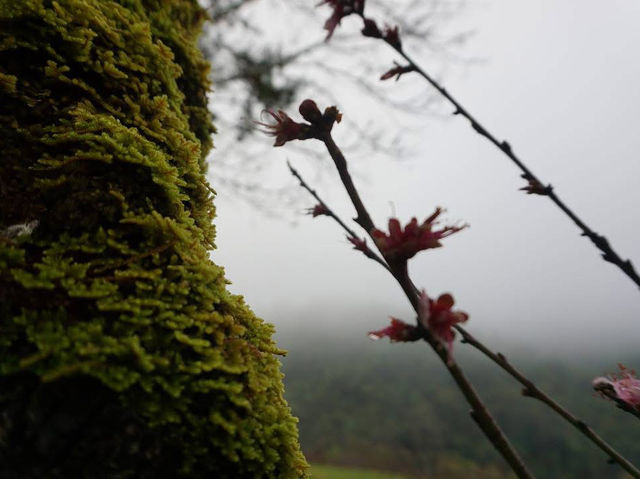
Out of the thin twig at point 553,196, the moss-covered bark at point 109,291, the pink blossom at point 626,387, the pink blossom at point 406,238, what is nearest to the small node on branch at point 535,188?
the thin twig at point 553,196

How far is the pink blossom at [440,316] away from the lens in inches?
21.7

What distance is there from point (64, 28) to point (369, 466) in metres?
17.0

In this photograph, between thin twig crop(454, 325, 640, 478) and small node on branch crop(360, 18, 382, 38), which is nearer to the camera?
thin twig crop(454, 325, 640, 478)

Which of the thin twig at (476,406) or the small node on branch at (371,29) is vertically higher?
the small node on branch at (371,29)

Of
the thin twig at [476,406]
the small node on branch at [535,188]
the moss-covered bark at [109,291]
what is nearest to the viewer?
the thin twig at [476,406]

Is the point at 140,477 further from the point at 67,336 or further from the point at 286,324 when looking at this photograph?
the point at 286,324

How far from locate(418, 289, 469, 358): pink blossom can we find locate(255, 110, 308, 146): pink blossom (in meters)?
0.39

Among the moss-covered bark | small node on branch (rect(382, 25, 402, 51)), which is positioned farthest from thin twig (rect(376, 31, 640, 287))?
the moss-covered bark

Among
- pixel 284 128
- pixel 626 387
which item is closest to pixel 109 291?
pixel 284 128

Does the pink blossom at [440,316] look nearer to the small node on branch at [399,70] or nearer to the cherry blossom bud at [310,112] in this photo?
the cherry blossom bud at [310,112]

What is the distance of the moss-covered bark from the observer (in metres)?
0.67

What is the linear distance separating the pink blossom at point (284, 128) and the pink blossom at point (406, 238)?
28 centimetres

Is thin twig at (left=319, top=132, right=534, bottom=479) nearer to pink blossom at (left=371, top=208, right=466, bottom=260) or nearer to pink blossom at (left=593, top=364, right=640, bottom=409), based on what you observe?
pink blossom at (left=371, top=208, right=466, bottom=260)

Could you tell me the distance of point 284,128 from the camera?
0.76m
